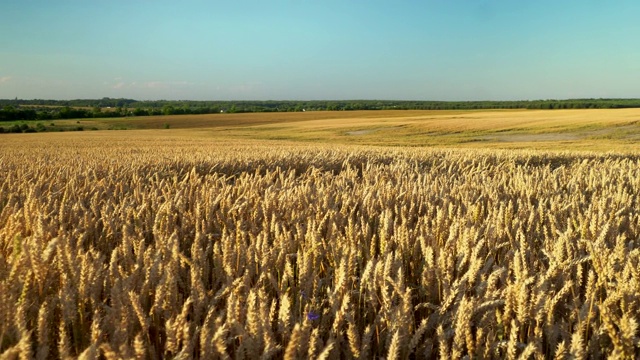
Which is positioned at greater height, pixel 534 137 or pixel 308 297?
pixel 308 297

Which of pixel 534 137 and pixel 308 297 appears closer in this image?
pixel 308 297

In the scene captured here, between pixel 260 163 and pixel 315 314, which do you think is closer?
pixel 315 314

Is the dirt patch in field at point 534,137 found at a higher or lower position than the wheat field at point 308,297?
lower

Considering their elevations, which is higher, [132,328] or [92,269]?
[92,269]

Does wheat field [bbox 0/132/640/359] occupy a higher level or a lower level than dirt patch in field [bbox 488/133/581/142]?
higher

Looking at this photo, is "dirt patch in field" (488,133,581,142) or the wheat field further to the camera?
"dirt patch in field" (488,133,581,142)

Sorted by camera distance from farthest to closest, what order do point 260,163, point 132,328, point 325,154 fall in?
1. point 325,154
2. point 260,163
3. point 132,328

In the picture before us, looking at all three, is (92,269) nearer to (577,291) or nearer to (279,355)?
(279,355)

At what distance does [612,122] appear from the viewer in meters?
43.6

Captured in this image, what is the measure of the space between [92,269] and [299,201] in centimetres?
194

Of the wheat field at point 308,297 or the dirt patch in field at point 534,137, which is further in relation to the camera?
the dirt patch in field at point 534,137

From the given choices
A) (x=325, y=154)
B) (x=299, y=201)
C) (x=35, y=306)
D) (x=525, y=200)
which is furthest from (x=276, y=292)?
(x=325, y=154)

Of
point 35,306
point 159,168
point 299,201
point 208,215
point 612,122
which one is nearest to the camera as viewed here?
point 35,306

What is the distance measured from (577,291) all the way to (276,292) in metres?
1.21
